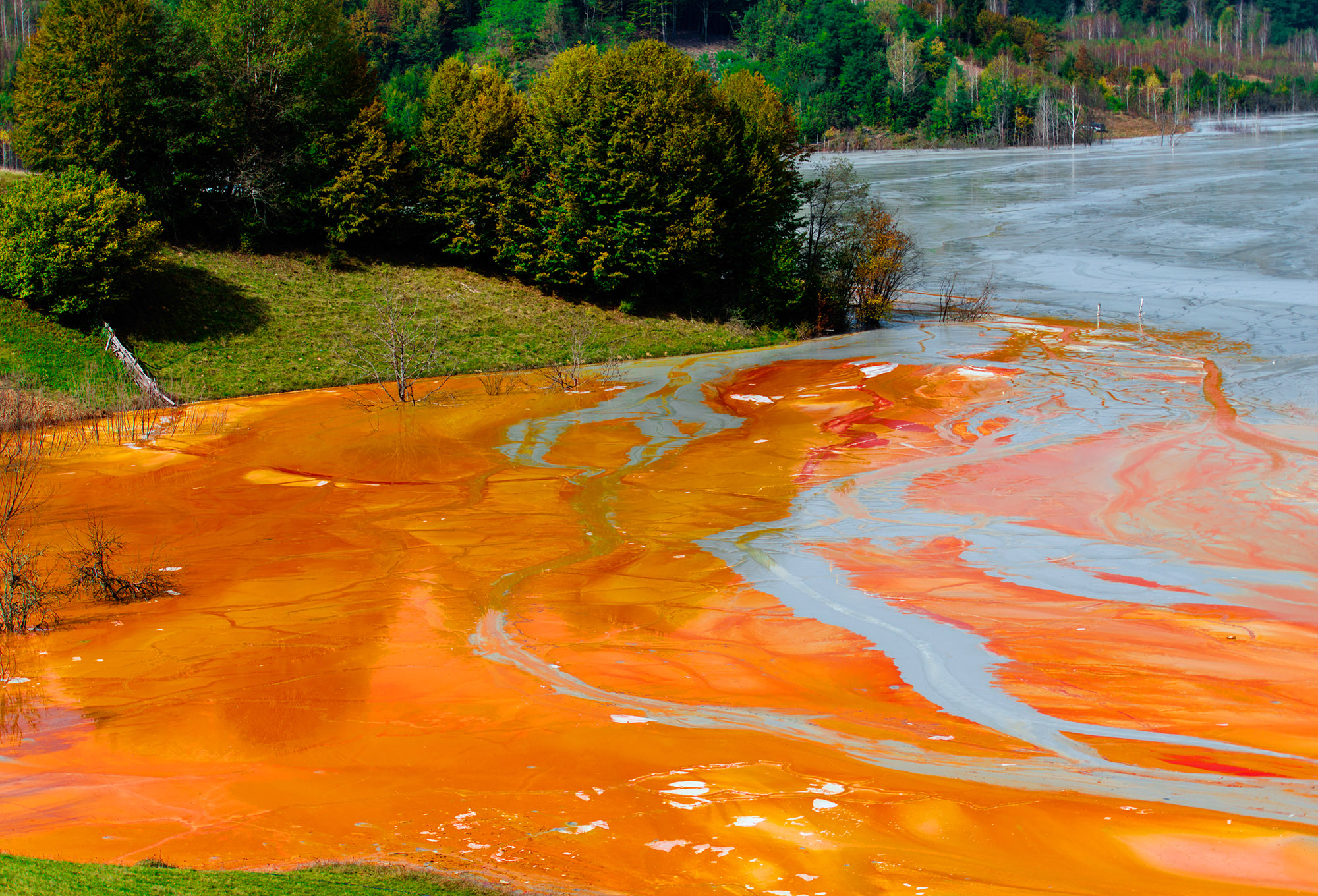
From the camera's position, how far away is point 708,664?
1391cm

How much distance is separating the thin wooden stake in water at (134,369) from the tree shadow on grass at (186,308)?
1.11 meters

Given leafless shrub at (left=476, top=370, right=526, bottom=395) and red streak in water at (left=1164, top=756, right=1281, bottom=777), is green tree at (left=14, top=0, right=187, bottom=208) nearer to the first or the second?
leafless shrub at (left=476, top=370, right=526, bottom=395)

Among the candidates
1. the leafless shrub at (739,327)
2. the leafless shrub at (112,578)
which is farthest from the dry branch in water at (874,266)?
the leafless shrub at (112,578)

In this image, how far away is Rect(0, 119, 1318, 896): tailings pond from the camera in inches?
374

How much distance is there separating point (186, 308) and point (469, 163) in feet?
41.9

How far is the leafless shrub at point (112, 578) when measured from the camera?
642 inches

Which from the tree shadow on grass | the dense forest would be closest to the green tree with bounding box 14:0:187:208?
the dense forest

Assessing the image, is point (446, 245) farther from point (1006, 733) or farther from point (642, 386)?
point (1006, 733)

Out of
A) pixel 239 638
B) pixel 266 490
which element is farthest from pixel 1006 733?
pixel 266 490

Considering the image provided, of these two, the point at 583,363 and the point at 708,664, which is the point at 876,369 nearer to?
the point at 583,363

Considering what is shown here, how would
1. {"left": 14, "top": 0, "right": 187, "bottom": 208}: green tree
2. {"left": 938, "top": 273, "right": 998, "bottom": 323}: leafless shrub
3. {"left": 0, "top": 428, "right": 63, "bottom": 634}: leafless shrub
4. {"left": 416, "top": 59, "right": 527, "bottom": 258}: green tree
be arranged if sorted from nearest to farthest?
{"left": 0, "top": 428, "right": 63, "bottom": 634}: leafless shrub < {"left": 14, "top": 0, "right": 187, "bottom": 208}: green tree < {"left": 416, "top": 59, "right": 527, "bottom": 258}: green tree < {"left": 938, "top": 273, "right": 998, "bottom": 323}: leafless shrub

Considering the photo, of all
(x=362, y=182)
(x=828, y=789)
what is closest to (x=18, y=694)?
(x=828, y=789)

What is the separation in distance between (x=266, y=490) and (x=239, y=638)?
28.3 ft

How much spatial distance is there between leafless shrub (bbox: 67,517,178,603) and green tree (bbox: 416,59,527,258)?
91.5 ft
